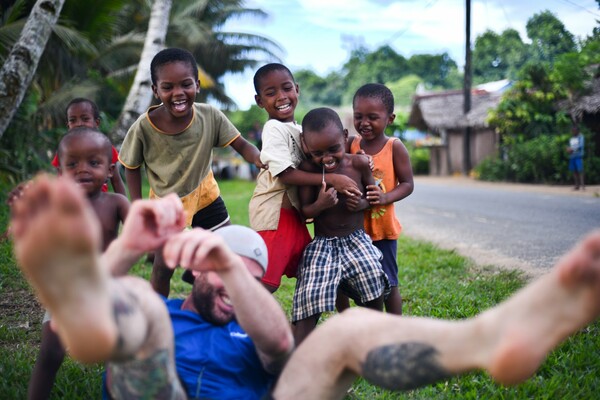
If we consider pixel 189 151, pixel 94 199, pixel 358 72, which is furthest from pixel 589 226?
pixel 358 72

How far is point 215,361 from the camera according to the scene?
2.04 metres

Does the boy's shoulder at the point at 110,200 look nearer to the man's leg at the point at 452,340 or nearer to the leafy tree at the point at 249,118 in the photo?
the man's leg at the point at 452,340

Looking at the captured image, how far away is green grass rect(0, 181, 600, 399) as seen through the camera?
2801mm

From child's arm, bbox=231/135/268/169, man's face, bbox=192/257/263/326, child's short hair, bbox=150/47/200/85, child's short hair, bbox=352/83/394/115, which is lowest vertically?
man's face, bbox=192/257/263/326

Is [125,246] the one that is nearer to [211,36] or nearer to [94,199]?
[94,199]

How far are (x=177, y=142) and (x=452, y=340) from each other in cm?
240

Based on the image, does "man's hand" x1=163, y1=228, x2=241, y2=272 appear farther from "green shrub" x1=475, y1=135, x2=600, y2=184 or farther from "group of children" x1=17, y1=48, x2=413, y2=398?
"green shrub" x1=475, y1=135, x2=600, y2=184

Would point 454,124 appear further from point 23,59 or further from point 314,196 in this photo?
point 314,196

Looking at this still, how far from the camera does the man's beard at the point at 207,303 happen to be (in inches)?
82.3

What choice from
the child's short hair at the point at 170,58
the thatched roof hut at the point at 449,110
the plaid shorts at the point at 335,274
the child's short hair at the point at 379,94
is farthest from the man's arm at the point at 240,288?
the thatched roof hut at the point at 449,110

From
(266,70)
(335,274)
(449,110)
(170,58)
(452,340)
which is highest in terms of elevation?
(449,110)

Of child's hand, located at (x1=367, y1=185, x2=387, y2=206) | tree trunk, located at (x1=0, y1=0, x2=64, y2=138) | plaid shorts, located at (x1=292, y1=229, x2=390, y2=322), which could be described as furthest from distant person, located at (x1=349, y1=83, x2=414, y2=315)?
tree trunk, located at (x1=0, y1=0, x2=64, y2=138)

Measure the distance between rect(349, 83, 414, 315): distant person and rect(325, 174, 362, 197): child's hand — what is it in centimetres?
35

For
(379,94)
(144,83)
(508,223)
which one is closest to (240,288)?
(379,94)
